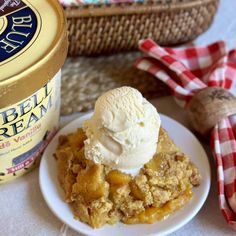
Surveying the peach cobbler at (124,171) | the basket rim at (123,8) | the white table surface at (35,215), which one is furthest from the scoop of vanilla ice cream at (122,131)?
the basket rim at (123,8)

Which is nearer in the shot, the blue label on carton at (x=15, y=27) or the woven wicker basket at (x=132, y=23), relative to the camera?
the blue label on carton at (x=15, y=27)

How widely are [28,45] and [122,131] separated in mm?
184

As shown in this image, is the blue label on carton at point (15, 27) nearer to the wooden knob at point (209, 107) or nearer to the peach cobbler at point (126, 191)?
the peach cobbler at point (126, 191)

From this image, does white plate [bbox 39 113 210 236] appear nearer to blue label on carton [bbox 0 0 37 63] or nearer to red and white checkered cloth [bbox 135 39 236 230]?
red and white checkered cloth [bbox 135 39 236 230]

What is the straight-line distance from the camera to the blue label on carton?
0.78 meters

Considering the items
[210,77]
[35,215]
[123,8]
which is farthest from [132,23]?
[35,215]

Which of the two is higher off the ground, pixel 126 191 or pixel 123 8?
pixel 123 8

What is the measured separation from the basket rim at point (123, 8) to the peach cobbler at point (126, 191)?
0.95 feet

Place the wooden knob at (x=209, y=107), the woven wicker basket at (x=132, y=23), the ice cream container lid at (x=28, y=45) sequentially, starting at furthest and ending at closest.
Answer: the woven wicker basket at (x=132, y=23) < the wooden knob at (x=209, y=107) < the ice cream container lid at (x=28, y=45)

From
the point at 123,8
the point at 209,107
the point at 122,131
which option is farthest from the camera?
the point at 123,8

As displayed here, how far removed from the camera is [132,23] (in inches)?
40.9

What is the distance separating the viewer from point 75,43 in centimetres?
105

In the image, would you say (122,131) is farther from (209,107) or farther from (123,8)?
(123,8)

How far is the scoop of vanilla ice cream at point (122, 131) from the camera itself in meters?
0.76
